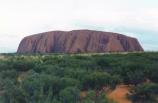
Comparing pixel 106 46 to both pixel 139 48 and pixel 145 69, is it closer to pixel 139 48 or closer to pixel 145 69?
pixel 139 48

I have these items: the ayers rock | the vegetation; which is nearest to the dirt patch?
the vegetation

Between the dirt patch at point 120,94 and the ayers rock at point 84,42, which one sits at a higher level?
the dirt patch at point 120,94

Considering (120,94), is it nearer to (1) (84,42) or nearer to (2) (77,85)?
(2) (77,85)

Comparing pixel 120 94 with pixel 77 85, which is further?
pixel 120 94

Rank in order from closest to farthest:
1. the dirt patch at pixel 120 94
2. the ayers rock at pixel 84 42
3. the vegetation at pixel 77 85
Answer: the vegetation at pixel 77 85, the dirt patch at pixel 120 94, the ayers rock at pixel 84 42

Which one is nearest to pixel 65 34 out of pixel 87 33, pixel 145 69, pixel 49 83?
pixel 87 33

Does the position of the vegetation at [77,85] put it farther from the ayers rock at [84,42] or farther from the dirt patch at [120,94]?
the ayers rock at [84,42]

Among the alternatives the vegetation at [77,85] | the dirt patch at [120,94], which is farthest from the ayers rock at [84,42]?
the dirt patch at [120,94]

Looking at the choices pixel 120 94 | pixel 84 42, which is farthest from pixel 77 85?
pixel 84 42

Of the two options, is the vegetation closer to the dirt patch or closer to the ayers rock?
the dirt patch
